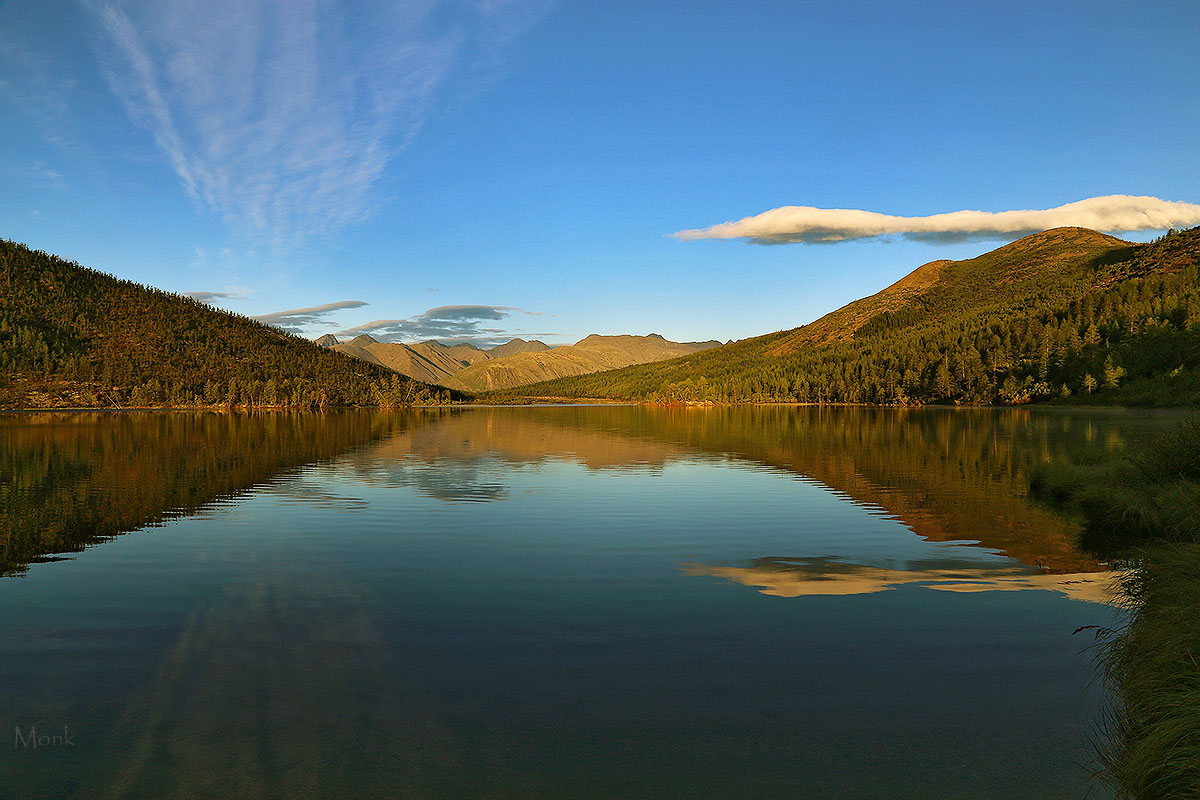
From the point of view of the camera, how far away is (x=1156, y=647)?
13188 mm

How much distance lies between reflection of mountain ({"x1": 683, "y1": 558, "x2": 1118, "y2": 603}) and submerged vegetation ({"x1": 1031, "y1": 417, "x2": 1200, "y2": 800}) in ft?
4.02

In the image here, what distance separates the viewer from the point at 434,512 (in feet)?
120

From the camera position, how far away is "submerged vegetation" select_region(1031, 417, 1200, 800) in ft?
31.4

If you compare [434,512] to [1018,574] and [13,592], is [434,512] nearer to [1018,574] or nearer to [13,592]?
[13,592]

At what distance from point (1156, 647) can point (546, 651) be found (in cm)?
1218

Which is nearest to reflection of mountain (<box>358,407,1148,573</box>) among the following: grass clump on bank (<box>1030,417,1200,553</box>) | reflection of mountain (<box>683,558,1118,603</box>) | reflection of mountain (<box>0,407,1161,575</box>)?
reflection of mountain (<box>0,407,1161,575</box>)

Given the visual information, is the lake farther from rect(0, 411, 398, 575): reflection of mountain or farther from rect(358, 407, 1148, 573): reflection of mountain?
rect(358, 407, 1148, 573): reflection of mountain

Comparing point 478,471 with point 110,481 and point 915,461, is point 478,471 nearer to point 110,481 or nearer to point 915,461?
point 110,481

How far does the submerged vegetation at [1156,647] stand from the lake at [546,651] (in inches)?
22.7

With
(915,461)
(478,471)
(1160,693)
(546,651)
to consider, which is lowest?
(546,651)

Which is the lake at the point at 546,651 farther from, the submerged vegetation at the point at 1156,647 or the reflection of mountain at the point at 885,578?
the submerged vegetation at the point at 1156,647

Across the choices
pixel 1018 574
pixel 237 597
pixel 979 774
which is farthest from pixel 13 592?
pixel 1018 574

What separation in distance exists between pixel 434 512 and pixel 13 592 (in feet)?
59.9

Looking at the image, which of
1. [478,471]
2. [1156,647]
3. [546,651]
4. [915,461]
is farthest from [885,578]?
[915,461]
